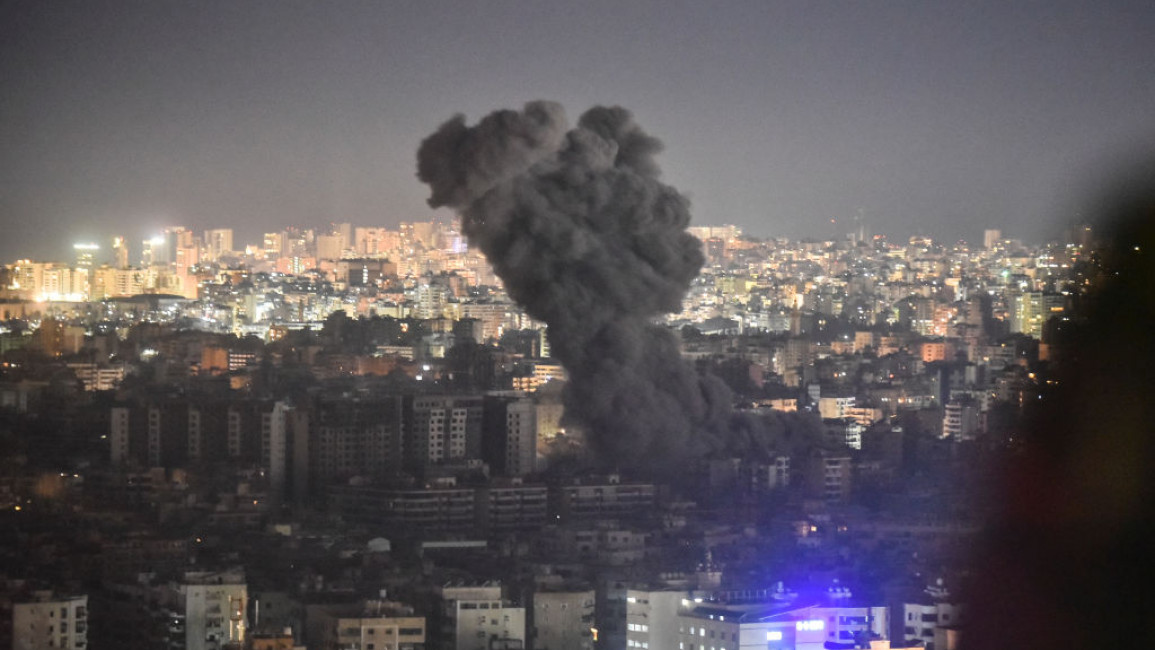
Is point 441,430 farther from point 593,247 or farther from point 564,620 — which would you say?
point 564,620

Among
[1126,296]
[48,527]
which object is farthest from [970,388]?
[1126,296]

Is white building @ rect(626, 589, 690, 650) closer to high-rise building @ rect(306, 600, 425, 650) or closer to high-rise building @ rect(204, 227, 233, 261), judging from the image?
high-rise building @ rect(306, 600, 425, 650)

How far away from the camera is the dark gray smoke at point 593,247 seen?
18.8 m

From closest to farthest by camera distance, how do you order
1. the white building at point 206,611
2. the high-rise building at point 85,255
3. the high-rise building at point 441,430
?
the white building at point 206,611 < the high-rise building at point 441,430 < the high-rise building at point 85,255

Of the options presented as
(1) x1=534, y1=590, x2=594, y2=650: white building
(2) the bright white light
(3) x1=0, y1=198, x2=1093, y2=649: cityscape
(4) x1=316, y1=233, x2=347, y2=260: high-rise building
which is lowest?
(1) x1=534, y1=590, x2=594, y2=650: white building

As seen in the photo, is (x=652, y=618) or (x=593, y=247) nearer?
(x=652, y=618)

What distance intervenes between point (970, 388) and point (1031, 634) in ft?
61.5

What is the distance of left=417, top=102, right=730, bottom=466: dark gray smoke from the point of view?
18.8 meters

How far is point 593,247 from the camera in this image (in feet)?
62.6

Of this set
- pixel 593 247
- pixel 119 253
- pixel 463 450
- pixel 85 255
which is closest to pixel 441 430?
pixel 463 450

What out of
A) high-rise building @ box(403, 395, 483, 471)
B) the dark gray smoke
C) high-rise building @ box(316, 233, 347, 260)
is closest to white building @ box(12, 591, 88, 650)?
the dark gray smoke

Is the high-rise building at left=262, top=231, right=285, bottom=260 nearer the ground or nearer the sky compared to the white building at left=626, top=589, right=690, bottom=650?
nearer the sky

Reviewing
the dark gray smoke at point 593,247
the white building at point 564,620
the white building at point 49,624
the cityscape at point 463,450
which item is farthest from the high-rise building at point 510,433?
the white building at point 49,624

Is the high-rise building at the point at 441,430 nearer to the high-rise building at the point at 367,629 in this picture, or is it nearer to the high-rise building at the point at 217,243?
the high-rise building at the point at 217,243
